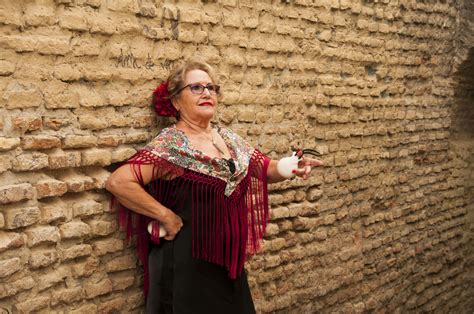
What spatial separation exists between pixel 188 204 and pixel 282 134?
48.9 inches

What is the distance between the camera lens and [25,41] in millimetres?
2525

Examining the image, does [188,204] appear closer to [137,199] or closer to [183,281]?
[137,199]

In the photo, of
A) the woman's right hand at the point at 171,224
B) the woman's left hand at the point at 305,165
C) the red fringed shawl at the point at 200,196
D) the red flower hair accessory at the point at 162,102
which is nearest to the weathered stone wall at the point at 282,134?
the red flower hair accessory at the point at 162,102

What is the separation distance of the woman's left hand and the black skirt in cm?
65

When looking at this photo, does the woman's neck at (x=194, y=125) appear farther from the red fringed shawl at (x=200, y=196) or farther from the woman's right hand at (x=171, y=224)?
the woman's right hand at (x=171, y=224)

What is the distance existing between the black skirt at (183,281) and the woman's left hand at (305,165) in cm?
65

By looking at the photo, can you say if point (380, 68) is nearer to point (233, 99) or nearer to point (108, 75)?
point (233, 99)

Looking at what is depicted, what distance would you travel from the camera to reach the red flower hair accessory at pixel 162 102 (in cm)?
302

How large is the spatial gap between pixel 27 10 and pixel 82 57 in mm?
329

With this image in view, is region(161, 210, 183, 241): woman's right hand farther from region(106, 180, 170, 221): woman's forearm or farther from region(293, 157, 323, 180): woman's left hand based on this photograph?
region(293, 157, 323, 180): woman's left hand

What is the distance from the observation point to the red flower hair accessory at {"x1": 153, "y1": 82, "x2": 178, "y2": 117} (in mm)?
3023

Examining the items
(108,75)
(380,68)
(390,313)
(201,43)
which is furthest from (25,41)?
(390,313)

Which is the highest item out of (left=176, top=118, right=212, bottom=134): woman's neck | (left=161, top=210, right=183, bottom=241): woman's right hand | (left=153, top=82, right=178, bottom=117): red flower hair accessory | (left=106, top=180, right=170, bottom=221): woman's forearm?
(left=153, top=82, right=178, bottom=117): red flower hair accessory

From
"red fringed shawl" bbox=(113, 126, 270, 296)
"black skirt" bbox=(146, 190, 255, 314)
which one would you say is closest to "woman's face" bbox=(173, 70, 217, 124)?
"red fringed shawl" bbox=(113, 126, 270, 296)
